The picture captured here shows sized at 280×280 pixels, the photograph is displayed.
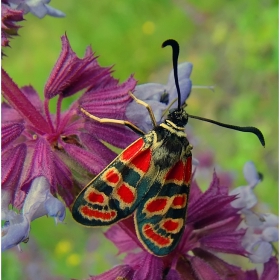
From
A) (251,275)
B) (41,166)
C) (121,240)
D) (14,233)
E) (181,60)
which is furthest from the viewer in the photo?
(181,60)

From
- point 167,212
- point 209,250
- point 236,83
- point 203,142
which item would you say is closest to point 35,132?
point 167,212

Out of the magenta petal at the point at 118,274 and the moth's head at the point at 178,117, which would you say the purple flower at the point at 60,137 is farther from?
the magenta petal at the point at 118,274

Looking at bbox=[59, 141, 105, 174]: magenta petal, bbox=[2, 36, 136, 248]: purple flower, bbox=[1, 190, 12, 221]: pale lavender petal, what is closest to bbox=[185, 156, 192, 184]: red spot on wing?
bbox=[2, 36, 136, 248]: purple flower

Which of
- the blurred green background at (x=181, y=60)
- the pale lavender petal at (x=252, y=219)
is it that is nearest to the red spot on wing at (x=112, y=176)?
the pale lavender petal at (x=252, y=219)

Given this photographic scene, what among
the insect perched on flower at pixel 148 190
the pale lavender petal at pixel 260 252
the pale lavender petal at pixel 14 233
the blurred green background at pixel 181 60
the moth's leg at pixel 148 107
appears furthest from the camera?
the blurred green background at pixel 181 60

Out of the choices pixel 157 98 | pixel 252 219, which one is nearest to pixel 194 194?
pixel 252 219

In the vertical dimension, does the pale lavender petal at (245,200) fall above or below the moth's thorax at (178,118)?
below

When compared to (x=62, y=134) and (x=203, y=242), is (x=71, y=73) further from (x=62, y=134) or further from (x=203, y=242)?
(x=203, y=242)
